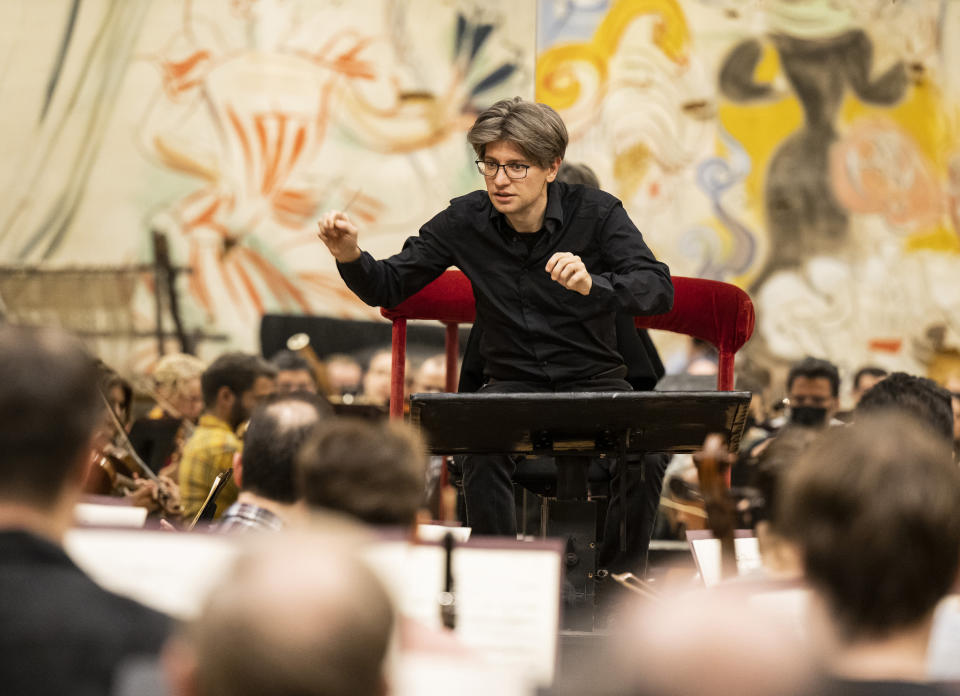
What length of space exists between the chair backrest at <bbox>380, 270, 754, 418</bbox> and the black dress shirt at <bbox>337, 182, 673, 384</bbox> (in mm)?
270

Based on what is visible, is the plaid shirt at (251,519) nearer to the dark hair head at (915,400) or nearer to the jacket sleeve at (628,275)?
the jacket sleeve at (628,275)

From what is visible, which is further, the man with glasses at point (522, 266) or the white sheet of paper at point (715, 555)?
the man with glasses at point (522, 266)

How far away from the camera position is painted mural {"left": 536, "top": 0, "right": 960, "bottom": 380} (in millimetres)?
8023

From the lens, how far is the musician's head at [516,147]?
3.50 m

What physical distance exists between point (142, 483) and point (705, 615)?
3.80m

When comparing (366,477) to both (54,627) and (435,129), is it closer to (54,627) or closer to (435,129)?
(54,627)

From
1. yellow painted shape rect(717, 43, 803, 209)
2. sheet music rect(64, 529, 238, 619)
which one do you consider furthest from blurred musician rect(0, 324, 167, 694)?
yellow painted shape rect(717, 43, 803, 209)

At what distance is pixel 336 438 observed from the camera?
1.79 metres

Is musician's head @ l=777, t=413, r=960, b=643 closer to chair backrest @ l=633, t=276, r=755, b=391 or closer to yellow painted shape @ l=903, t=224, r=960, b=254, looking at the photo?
chair backrest @ l=633, t=276, r=755, b=391

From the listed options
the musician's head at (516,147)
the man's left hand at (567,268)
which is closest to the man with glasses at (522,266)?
the musician's head at (516,147)

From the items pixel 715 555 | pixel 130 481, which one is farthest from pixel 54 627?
pixel 130 481

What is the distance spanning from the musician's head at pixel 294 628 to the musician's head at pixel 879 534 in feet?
1.70

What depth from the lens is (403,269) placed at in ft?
11.9

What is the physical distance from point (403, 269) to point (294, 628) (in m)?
2.62
